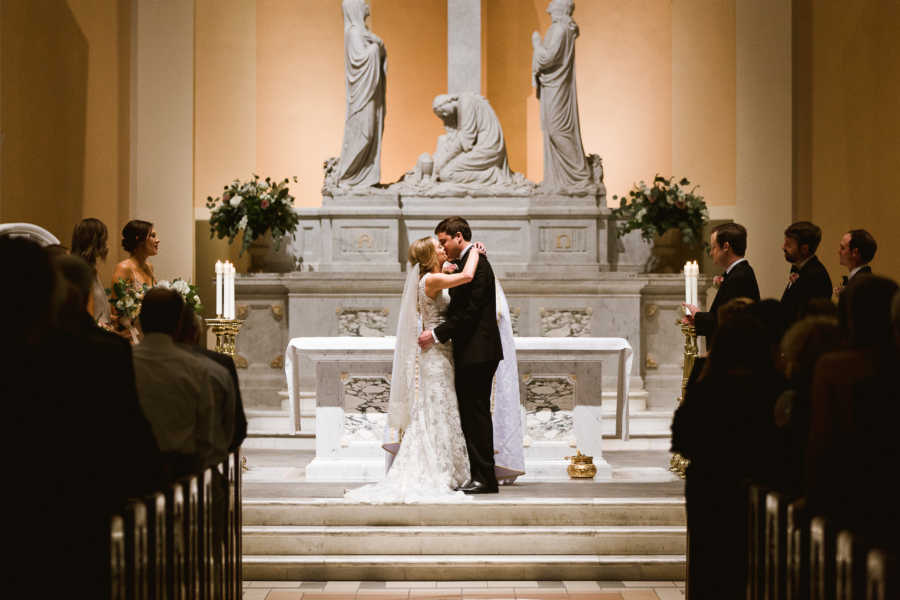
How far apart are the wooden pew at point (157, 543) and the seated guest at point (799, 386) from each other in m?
1.84

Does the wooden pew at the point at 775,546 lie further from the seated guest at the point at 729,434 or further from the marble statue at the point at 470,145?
the marble statue at the point at 470,145

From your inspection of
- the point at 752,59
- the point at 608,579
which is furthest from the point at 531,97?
the point at 608,579

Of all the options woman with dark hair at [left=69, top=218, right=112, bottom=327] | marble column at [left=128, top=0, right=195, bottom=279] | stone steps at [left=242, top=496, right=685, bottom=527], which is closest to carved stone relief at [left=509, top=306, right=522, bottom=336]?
stone steps at [left=242, top=496, right=685, bottom=527]

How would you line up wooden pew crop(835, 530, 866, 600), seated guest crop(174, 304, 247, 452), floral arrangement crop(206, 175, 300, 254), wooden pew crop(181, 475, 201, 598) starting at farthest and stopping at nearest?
floral arrangement crop(206, 175, 300, 254) < seated guest crop(174, 304, 247, 452) < wooden pew crop(181, 475, 201, 598) < wooden pew crop(835, 530, 866, 600)

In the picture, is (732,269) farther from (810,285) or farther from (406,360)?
(406,360)

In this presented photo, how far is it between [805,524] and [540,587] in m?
2.40

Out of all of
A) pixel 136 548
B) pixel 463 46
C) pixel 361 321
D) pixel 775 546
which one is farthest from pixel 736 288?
pixel 463 46

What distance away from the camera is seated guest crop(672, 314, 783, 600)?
10.9ft

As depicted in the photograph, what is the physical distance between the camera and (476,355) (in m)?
5.90

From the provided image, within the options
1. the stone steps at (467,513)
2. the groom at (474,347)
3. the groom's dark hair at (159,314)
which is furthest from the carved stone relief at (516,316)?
the groom's dark hair at (159,314)

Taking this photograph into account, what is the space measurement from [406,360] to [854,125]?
578cm

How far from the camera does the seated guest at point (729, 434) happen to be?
3.33m

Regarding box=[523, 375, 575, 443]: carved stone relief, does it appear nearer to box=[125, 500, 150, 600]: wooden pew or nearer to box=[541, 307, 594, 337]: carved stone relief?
box=[541, 307, 594, 337]: carved stone relief

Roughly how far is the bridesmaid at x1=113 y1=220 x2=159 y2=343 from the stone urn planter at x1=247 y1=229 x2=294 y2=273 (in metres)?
3.46
